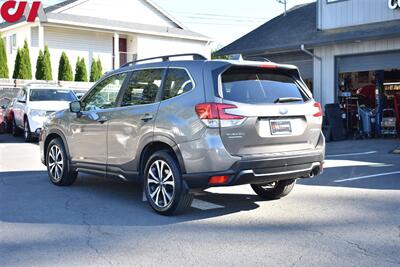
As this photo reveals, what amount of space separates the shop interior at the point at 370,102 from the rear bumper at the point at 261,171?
11339 millimetres

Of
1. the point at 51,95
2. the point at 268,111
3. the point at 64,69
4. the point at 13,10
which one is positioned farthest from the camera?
the point at 13,10

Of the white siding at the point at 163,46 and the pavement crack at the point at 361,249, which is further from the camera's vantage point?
the white siding at the point at 163,46

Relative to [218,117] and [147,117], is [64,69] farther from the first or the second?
[218,117]

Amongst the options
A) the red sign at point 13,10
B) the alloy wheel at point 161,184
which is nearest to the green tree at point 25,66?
the red sign at point 13,10

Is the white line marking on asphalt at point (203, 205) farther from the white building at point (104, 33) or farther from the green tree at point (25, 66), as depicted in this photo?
the white building at point (104, 33)

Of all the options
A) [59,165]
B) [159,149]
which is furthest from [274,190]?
[59,165]

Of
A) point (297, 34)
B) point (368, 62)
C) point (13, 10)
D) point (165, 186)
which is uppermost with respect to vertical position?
point (13, 10)

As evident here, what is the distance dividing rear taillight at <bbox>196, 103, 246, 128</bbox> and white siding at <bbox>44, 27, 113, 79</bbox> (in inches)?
1016

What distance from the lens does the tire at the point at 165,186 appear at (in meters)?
6.18

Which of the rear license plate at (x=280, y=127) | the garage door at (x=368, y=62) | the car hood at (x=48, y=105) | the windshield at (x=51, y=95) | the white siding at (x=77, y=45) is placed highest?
the white siding at (x=77, y=45)

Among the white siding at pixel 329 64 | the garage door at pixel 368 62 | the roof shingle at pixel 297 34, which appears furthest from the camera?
the white siding at pixel 329 64

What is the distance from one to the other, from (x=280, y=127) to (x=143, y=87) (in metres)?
1.95

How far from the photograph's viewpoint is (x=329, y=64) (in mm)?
17672

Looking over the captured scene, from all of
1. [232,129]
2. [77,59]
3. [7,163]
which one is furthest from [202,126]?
[77,59]
